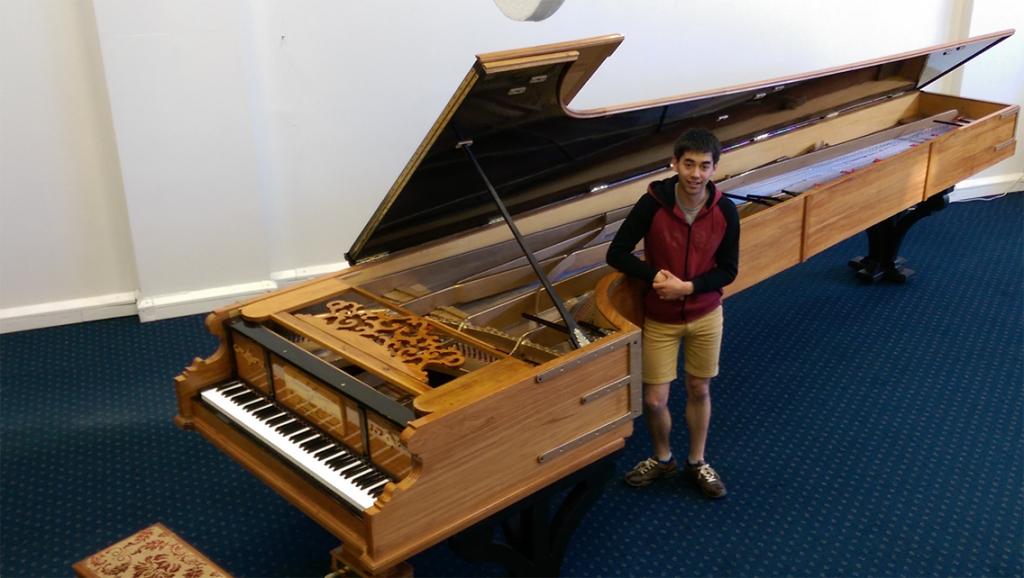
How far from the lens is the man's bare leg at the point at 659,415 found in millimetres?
2807

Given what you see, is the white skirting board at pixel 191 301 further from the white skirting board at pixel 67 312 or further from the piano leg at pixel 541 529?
the piano leg at pixel 541 529

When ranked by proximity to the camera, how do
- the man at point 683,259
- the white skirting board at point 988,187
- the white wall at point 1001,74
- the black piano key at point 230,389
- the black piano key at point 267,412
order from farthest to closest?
the white skirting board at point 988,187 < the white wall at point 1001,74 < the man at point 683,259 < the black piano key at point 230,389 < the black piano key at point 267,412

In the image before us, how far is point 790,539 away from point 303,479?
4.97 feet

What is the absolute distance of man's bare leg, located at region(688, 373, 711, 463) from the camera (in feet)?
9.43

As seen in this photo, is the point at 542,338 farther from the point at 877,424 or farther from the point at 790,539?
the point at 877,424

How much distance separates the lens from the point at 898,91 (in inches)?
174

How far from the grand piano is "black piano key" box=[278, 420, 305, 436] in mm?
14

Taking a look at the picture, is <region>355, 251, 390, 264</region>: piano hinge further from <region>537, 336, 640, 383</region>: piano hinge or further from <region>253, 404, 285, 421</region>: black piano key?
<region>537, 336, 640, 383</region>: piano hinge

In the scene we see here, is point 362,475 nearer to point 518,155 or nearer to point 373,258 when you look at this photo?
point 373,258

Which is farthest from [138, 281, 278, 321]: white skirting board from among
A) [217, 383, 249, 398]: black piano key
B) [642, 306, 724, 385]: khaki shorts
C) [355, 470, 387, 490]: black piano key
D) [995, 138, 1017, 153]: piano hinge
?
[995, 138, 1017, 153]: piano hinge

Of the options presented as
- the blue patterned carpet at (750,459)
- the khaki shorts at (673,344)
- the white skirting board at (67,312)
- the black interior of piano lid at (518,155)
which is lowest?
the blue patterned carpet at (750,459)

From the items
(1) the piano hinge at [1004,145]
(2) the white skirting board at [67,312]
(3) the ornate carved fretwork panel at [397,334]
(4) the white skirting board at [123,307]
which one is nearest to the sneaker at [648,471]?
(3) the ornate carved fretwork panel at [397,334]

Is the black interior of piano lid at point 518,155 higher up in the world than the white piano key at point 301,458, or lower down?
higher up

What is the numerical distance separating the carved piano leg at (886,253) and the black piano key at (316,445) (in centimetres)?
313
